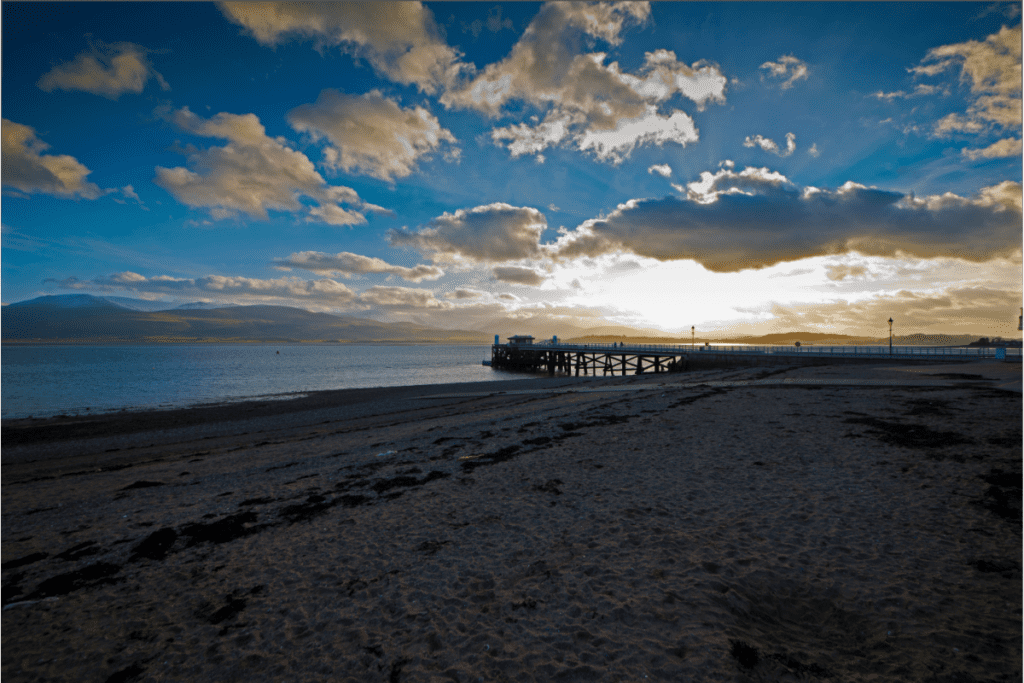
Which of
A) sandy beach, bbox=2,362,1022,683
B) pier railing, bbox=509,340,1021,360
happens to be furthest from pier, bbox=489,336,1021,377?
sandy beach, bbox=2,362,1022,683

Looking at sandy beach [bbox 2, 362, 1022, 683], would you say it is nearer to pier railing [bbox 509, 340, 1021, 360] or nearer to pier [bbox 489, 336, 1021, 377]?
pier [bbox 489, 336, 1021, 377]

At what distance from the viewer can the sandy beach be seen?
3664mm

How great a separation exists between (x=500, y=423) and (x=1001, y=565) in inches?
445

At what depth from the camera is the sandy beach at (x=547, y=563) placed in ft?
12.0

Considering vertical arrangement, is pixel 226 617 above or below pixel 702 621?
below

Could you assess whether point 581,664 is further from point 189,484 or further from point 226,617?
point 189,484

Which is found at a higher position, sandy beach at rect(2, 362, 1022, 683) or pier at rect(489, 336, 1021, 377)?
pier at rect(489, 336, 1021, 377)

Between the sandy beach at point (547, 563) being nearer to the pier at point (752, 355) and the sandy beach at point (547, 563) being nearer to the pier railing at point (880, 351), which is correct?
the pier at point (752, 355)

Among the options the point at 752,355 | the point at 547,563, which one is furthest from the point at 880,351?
the point at 547,563

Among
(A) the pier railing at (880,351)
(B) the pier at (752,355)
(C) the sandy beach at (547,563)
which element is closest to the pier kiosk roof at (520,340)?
(B) the pier at (752,355)

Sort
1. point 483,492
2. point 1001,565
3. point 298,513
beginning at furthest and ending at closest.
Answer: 1. point 483,492
2. point 298,513
3. point 1001,565

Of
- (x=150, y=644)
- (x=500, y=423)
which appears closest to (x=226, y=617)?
(x=150, y=644)

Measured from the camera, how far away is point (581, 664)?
11.4ft

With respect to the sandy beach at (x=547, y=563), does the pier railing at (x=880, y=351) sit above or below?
above
